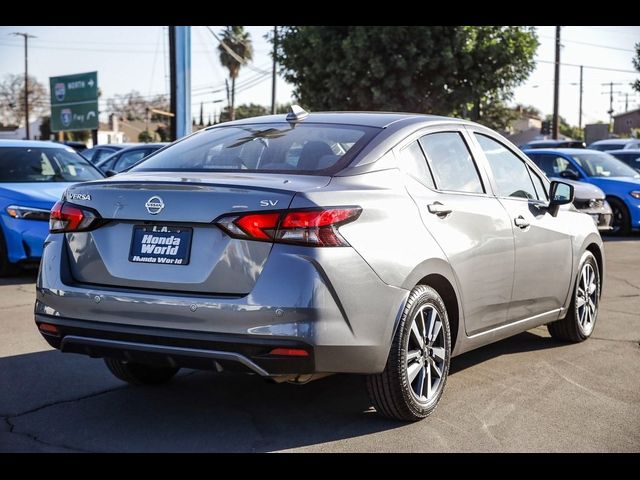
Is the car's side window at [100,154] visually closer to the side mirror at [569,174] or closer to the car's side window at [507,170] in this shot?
the side mirror at [569,174]

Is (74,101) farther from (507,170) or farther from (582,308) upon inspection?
(507,170)

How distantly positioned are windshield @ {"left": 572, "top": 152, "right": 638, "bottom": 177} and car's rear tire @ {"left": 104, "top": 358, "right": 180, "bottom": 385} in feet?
42.1

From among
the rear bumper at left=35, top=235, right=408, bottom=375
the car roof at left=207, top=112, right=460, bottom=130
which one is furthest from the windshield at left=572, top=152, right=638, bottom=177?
the rear bumper at left=35, top=235, right=408, bottom=375

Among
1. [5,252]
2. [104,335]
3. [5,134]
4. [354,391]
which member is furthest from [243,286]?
[5,134]

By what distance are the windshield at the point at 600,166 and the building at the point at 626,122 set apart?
99.5 meters

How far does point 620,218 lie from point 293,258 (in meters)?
13.7

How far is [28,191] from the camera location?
10.3 meters

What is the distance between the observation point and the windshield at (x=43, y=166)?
1096cm

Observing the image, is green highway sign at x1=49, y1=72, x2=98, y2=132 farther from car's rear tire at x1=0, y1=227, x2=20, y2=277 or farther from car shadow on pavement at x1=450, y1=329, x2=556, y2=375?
car shadow on pavement at x1=450, y1=329, x2=556, y2=375

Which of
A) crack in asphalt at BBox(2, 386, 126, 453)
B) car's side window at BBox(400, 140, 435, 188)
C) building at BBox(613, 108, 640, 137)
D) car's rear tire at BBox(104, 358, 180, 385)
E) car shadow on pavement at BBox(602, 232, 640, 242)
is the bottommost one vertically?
crack in asphalt at BBox(2, 386, 126, 453)

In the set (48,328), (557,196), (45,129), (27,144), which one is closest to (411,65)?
(27,144)

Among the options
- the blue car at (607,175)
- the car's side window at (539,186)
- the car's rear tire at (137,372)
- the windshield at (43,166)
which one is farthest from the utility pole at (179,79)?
the car's rear tire at (137,372)

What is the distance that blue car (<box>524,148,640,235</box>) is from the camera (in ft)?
53.7
